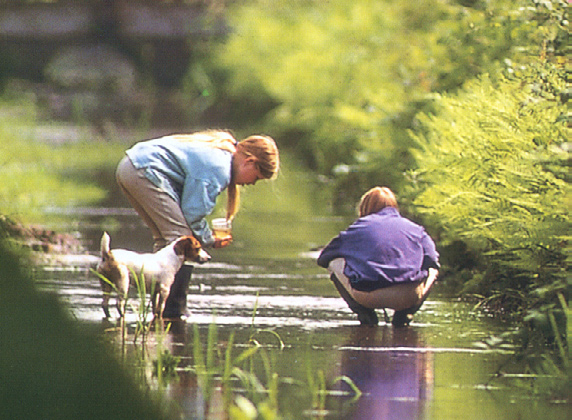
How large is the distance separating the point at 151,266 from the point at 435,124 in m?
3.50

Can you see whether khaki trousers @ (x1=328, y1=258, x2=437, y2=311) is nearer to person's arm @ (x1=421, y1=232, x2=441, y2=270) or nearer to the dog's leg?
person's arm @ (x1=421, y1=232, x2=441, y2=270)

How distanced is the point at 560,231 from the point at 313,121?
1432 cm

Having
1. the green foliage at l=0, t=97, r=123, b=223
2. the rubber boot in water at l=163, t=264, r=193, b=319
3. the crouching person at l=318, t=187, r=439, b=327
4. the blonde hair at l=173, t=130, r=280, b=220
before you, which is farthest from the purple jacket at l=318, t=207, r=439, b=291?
the green foliage at l=0, t=97, r=123, b=223

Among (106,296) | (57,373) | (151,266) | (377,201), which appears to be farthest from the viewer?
(377,201)

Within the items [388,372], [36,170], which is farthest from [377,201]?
[36,170]

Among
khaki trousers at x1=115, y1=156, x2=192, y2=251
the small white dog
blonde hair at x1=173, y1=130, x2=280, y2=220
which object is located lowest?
the small white dog

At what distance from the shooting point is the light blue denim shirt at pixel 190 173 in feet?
27.9

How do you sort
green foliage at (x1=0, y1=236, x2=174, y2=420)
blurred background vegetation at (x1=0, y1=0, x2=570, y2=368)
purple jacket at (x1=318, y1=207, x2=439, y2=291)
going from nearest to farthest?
green foliage at (x1=0, y1=236, x2=174, y2=420) < blurred background vegetation at (x1=0, y1=0, x2=570, y2=368) < purple jacket at (x1=318, y1=207, x2=439, y2=291)

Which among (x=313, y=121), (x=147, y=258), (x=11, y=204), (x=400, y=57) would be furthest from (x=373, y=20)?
(x=147, y=258)

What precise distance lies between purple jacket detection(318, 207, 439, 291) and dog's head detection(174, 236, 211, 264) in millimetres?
837

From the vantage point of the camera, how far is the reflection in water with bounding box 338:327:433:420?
6.04 meters

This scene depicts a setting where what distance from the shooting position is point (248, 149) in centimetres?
858

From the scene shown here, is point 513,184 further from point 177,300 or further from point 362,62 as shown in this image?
point 362,62

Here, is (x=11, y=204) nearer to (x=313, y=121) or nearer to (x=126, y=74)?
(x=313, y=121)
